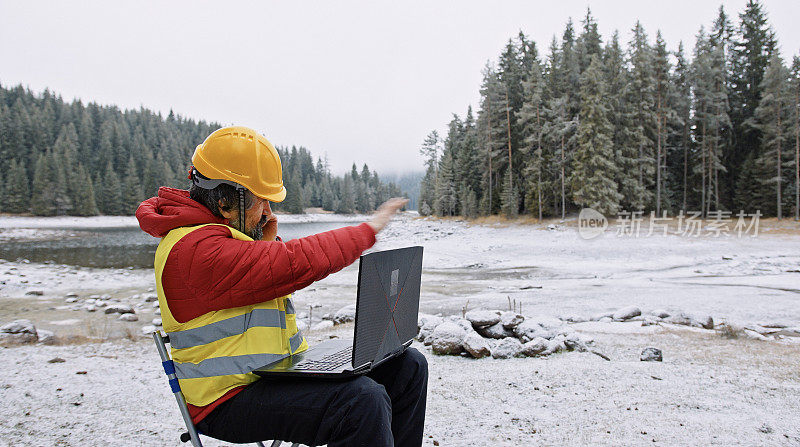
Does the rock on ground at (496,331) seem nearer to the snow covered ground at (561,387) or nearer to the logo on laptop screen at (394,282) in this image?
the snow covered ground at (561,387)

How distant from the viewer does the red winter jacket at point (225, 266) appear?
63.4 inches

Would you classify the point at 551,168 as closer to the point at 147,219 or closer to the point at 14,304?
the point at 14,304

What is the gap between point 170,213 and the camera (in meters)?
1.76

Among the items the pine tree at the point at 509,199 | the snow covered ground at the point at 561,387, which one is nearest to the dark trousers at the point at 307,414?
the snow covered ground at the point at 561,387

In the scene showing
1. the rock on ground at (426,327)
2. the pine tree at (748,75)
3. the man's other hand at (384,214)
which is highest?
the pine tree at (748,75)

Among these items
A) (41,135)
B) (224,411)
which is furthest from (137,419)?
(41,135)

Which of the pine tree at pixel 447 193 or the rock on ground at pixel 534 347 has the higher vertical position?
the pine tree at pixel 447 193

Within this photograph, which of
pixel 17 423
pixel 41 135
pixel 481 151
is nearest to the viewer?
pixel 17 423

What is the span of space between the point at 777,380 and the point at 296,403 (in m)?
4.96

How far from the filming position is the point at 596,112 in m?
32.7

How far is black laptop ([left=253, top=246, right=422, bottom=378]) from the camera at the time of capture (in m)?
1.72

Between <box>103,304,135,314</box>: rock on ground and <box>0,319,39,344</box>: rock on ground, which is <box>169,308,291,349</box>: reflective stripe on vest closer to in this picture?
<box>0,319,39,344</box>: rock on ground

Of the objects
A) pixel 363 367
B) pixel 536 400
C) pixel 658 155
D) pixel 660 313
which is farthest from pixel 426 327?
pixel 658 155

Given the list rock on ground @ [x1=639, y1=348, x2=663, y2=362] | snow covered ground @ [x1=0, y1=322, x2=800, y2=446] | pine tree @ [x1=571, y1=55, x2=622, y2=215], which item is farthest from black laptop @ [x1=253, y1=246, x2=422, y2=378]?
pine tree @ [x1=571, y1=55, x2=622, y2=215]
